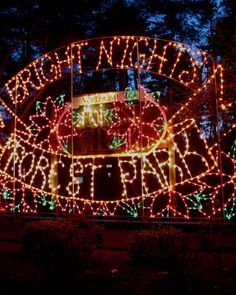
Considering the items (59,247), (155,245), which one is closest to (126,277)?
(155,245)

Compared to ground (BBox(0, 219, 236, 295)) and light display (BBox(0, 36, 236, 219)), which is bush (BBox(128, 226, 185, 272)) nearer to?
ground (BBox(0, 219, 236, 295))

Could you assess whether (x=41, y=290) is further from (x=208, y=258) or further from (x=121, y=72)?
(x=121, y=72)

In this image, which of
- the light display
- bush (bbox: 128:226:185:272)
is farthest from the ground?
the light display

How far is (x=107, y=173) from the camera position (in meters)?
13.0

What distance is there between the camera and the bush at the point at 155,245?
6422 mm

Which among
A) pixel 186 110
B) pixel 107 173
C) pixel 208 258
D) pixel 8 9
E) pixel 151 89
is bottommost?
pixel 208 258

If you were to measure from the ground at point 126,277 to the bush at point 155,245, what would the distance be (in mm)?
118

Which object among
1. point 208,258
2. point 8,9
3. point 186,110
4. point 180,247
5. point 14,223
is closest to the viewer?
point 180,247

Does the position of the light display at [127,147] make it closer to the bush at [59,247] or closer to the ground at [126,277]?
the bush at [59,247]

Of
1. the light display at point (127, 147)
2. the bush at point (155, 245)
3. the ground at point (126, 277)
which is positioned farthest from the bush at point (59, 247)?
the light display at point (127, 147)

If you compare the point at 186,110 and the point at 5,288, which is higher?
the point at 186,110

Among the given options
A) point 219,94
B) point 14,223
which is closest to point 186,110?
point 219,94

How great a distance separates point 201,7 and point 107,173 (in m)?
9.47

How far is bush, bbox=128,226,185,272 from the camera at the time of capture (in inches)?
253
